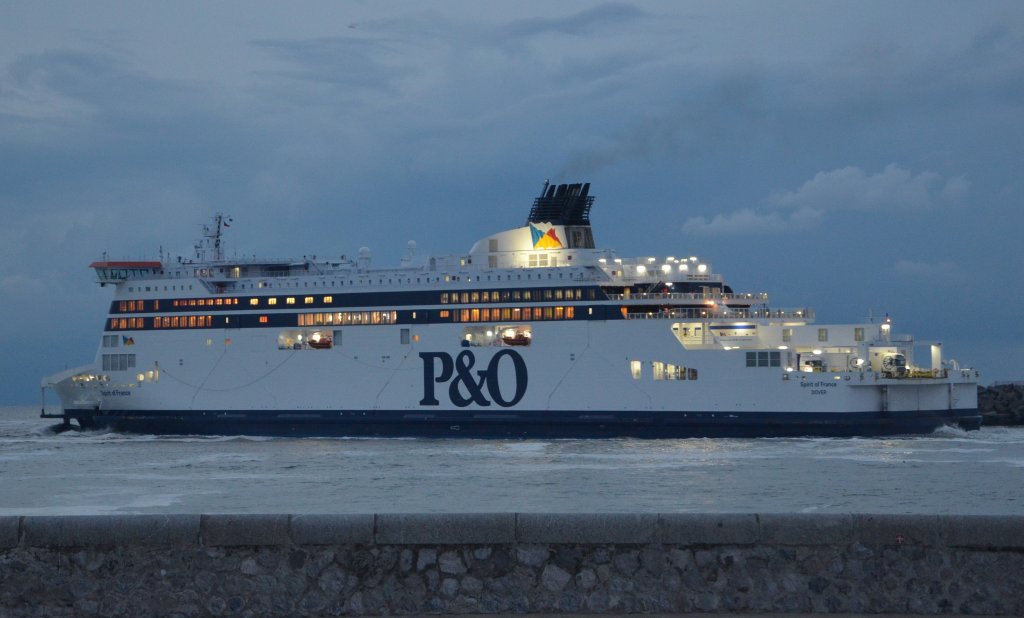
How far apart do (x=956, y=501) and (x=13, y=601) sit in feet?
75.8

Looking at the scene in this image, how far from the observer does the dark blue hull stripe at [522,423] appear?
42562 mm

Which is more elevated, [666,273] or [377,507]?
[666,273]

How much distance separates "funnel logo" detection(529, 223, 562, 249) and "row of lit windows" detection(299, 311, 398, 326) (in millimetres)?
6274

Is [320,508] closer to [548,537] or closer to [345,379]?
[548,537]

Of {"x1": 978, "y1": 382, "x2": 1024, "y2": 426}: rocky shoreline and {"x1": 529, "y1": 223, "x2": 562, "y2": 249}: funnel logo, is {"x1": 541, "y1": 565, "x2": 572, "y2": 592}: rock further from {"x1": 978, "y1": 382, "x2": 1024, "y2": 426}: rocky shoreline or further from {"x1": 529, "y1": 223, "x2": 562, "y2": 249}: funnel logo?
{"x1": 978, "y1": 382, "x2": 1024, "y2": 426}: rocky shoreline

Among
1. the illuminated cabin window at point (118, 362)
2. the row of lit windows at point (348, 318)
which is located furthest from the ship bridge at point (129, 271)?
the row of lit windows at point (348, 318)

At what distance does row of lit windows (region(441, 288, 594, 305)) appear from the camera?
46.3 m

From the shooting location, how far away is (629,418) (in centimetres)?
4484

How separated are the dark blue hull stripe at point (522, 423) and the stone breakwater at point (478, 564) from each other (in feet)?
113

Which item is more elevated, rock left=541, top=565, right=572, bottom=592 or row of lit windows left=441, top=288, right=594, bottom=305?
row of lit windows left=441, top=288, right=594, bottom=305

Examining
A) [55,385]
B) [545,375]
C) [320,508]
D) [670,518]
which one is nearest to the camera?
[670,518]

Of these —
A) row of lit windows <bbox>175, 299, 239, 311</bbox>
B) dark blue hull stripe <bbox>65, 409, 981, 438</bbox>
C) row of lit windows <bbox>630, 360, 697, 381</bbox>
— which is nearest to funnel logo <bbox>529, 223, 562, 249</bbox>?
row of lit windows <bbox>630, 360, 697, 381</bbox>

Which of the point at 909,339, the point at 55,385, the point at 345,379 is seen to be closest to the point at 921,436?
the point at 909,339

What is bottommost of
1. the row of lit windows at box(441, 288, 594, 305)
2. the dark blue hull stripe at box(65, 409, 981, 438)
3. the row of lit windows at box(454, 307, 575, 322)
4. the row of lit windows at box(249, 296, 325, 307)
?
the dark blue hull stripe at box(65, 409, 981, 438)
